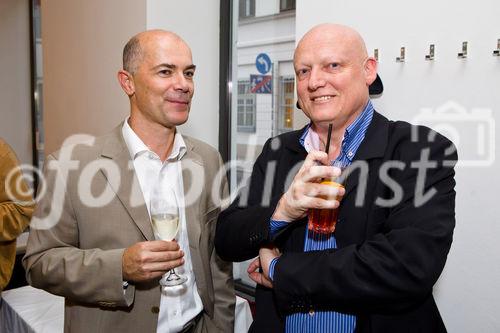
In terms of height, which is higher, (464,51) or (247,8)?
(247,8)

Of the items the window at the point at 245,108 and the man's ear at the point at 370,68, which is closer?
the man's ear at the point at 370,68

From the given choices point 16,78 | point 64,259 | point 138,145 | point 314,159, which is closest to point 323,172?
point 314,159

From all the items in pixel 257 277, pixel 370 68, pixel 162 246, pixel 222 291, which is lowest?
pixel 222 291

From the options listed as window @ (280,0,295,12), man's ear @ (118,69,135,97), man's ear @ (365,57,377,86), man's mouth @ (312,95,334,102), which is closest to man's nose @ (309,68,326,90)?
man's mouth @ (312,95,334,102)

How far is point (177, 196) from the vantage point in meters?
1.76

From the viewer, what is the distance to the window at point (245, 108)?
3.41 m

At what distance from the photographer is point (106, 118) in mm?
3486

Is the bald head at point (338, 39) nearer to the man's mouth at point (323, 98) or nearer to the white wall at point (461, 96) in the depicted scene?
the man's mouth at point (323, 98)

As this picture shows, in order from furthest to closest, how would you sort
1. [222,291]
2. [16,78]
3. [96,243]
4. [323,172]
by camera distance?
[16,78] < [222,291] < [96,243] < [323,172]

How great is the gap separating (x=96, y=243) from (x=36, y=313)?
1092mm

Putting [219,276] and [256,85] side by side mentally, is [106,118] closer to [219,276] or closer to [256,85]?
[256,85]

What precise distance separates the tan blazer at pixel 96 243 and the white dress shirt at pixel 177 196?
3 cm

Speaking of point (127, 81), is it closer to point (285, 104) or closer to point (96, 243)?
point (96, 243)

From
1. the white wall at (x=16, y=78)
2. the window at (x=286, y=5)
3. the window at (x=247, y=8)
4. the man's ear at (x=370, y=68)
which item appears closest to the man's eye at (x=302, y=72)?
the man's ear at (x=370, y=68)
